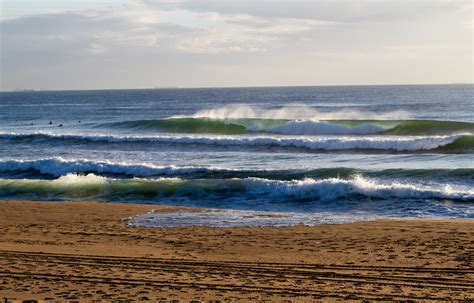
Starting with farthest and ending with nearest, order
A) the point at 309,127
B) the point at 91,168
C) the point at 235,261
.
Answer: the point at 309,127 → the point at 91,168 → the point at 235,261

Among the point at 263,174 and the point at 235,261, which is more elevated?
the point at 263,174

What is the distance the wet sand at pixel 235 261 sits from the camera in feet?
25.1

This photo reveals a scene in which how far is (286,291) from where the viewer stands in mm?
7672

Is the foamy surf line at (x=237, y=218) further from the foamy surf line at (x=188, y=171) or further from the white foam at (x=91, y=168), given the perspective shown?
the white foam at (x=91, y=168)

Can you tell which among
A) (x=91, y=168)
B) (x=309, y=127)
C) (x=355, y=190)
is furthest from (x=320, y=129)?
(x=355, y=190)

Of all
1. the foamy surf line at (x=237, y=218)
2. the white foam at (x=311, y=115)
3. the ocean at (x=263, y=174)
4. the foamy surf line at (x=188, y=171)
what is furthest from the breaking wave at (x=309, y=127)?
the foamy surf line at (x=237, y=218)

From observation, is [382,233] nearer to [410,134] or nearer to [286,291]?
[286,291]

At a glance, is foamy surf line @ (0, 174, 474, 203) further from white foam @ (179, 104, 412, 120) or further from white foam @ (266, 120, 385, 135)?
white foam @ (179, 104, 412, 120)

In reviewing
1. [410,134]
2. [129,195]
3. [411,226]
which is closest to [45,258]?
[411,226]

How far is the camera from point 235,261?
970 centimetres

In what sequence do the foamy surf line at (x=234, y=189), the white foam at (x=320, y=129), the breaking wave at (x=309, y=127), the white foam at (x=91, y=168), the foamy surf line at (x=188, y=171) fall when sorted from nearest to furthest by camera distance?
the foamy surf line at (x=234, y=189) → the foamy surf line at (x=188, y=171) → the white foam at (x=91, y=168) → the breaking wave at (x=309, y=127) → the white foam at (x=320, y=129)

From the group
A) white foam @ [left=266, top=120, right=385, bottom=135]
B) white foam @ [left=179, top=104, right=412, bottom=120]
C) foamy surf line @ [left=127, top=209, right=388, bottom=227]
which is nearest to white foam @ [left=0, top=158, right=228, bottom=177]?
foamy surf line @ [left=127, top=209, right=388, bottom=227]

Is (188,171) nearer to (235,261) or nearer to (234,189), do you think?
(234,189)

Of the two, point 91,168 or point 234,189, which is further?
point 91,168
